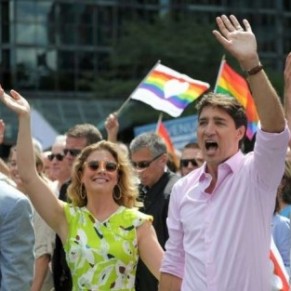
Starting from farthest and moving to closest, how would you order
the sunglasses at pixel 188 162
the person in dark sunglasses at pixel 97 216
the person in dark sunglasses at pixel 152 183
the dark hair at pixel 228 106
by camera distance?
1. the sunglasses at pixel 188 162
2. the person in dark sunglasses at pixel 152 183
3. the person in dark sunglasses at pixel 97 216
4. the dark hair at pixel 228 106

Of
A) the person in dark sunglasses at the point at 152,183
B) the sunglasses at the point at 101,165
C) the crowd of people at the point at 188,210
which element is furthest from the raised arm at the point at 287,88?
the person in dark sunglasses at the point at 152,183

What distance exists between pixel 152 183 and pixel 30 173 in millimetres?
2036

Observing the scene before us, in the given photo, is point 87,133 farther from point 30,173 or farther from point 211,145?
point 211,145

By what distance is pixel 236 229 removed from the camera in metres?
4.49

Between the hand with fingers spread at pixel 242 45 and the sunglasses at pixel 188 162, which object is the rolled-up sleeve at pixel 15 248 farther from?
the sunglasses at pixel 188 162

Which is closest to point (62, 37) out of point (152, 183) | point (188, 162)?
point (188, 162)

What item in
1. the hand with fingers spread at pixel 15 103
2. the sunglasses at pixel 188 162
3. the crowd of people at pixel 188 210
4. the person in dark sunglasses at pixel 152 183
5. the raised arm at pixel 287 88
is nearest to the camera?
the crowd of people at pixel 188 210

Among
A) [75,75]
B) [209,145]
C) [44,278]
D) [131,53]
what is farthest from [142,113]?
[209,145]

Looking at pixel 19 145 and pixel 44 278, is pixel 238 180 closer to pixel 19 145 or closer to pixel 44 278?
pixel 19 145

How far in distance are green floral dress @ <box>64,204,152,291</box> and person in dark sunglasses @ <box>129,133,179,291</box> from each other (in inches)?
39.1

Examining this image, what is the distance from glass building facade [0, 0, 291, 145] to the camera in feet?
155

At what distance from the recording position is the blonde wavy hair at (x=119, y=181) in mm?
5754

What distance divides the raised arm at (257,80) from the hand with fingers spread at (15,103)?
1.24 metres

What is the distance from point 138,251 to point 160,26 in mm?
38273
